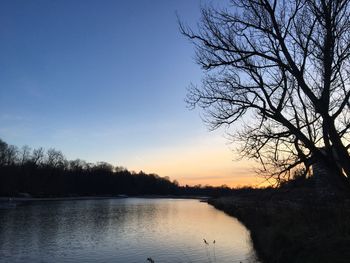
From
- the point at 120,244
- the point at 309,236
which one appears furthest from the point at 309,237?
the point at 120,244

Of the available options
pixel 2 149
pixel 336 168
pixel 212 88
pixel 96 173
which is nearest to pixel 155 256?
pixel 212 88

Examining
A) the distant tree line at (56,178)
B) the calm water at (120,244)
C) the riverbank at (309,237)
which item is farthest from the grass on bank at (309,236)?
the distant tree line at (56,178)

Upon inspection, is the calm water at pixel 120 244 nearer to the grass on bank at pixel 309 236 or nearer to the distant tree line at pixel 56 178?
the grass on bank at pixel 309 236

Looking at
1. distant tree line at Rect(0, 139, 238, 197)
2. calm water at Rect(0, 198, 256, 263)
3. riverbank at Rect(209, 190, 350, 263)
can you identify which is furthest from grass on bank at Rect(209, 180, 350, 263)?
distant tree line at Rect(0, 139, 238, 197)

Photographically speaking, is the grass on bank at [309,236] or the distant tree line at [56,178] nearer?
the grass on bank at [309,236]

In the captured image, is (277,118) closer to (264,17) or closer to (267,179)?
(267,179)

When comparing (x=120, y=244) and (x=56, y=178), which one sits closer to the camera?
(x=120, y=244)

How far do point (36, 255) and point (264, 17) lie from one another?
686 inches

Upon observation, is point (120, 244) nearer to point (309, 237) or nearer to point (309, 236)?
point (309, 236)

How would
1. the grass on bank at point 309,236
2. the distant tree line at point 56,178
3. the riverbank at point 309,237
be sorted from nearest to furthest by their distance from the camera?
the grass on bank at point 309,236, the riverbank at point 309,237, the distant tree line at point 56,178

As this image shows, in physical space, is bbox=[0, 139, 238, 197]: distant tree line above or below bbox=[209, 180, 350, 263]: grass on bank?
above

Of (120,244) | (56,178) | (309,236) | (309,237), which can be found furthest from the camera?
(56,178)

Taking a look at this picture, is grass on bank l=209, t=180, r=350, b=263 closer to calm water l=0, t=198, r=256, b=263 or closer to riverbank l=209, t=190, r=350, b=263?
riverbank l=209, t=190, r=350, b=263

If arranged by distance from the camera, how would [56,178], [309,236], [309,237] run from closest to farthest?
[309,237] → [309,236] → [56,178]
